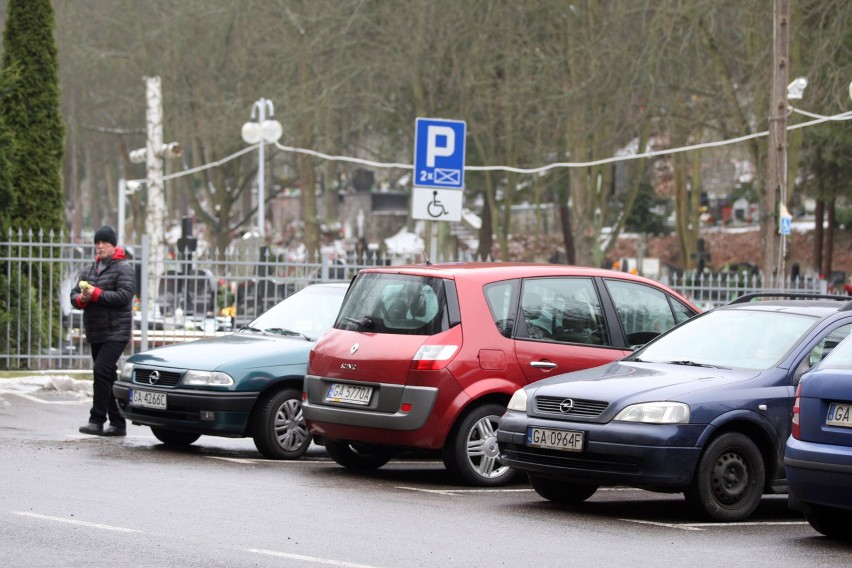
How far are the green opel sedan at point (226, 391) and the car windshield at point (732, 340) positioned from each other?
319 centimetres

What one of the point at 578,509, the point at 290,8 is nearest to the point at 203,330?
the point at 578,509

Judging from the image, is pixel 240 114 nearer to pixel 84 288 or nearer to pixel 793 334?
pixel 84 288

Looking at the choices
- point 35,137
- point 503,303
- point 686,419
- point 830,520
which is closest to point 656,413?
point 686,419

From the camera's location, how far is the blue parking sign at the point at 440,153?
15.8 m

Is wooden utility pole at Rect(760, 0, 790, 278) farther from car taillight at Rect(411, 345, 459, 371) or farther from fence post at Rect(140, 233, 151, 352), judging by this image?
car taillight at Rect(411, 345, 459, 371)

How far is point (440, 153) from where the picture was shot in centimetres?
1593

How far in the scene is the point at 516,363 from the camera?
437 inches

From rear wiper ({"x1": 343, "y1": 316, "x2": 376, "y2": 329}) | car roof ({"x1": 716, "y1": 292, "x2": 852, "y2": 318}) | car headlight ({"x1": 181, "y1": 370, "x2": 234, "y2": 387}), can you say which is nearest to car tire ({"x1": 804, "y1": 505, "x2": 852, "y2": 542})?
car roof ({"x1": 716, "y1": 292, "x2": 852, "y2": 318})

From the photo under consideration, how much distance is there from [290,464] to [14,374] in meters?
7.33

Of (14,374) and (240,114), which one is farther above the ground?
(240,114)

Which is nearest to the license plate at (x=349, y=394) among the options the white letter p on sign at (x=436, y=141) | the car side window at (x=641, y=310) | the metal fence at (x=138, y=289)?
the car side window at (x=641, y=310)

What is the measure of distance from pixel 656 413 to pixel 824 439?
1247 millimetres

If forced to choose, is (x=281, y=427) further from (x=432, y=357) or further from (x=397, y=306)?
(x=432, y=357)

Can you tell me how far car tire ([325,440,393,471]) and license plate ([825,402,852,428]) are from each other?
175 inches
